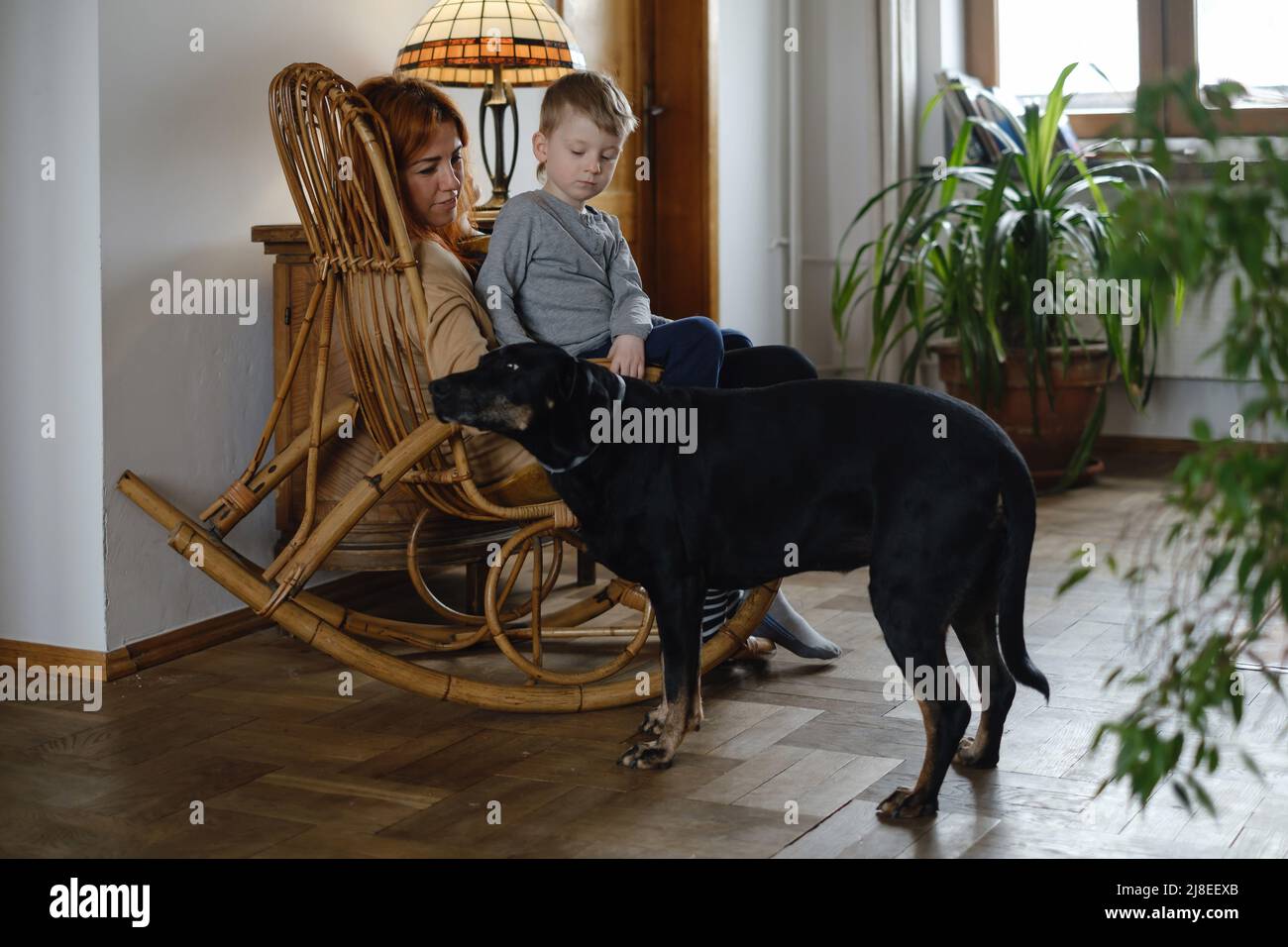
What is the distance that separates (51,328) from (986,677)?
1.68 m

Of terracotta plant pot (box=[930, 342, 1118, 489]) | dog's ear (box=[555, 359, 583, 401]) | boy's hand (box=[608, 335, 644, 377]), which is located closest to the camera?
dog's ear (box=[555, 359, 583, 401])

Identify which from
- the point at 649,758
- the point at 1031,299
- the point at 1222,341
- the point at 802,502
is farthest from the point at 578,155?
the point at 1031,299

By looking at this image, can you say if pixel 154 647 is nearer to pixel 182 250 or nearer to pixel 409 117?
pixel 182 250

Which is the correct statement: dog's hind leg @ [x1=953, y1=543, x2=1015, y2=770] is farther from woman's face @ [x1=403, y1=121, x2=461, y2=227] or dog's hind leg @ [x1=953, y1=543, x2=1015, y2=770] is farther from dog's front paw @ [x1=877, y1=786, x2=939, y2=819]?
woman's face @ [x1=403, y1=121, x2=461, y2=227]

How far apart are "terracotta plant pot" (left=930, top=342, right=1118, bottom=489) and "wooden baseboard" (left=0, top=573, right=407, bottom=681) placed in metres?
2.16

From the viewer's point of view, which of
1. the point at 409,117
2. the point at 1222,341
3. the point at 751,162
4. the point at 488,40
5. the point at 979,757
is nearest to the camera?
the point at 1222,341

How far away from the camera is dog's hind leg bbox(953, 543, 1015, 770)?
6.34ft

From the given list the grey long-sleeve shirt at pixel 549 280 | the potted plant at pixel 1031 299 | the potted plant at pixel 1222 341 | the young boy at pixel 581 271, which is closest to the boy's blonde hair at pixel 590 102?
the young boy at pixel 581 271

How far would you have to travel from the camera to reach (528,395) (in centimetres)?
185

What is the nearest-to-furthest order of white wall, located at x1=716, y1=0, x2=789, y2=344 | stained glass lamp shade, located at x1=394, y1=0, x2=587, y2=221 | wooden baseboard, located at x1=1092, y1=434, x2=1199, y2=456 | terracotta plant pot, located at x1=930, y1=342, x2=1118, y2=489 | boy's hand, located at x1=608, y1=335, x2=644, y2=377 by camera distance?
boy's hand, located at x1=608, y1=335, x2=644, y2=377 < stained glass lamp shade, located at x1=394, y1=0, x2=587, y2=221 < terracotta plant pot, located at x1=930, y1=342, x2=1118, y2=489 < white wall, located at x1=716, y1=0, x2=789, y2=344 < wooden baseboard, located at x1=1092, y1=434, x2=1199, y2=456

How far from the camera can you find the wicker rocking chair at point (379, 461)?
2.20 metres

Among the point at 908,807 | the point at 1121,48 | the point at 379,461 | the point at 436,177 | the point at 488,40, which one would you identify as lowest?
the point at 908,807

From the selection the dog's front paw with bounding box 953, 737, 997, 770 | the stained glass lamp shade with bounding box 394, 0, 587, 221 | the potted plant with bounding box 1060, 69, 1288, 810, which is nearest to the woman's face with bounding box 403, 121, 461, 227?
the stained glass lamp shade with bounding box 394, 0, 587, 221
